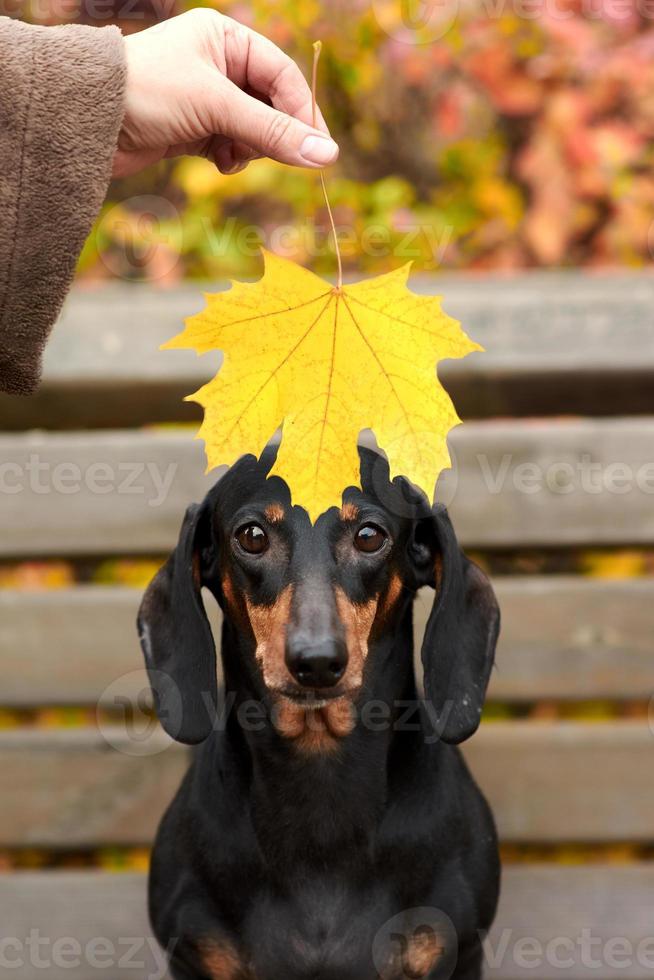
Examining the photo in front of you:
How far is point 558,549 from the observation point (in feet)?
10.6

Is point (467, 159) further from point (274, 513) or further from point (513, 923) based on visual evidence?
point (513, 923)

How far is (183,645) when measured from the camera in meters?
2.39

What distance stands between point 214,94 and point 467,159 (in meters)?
2.38

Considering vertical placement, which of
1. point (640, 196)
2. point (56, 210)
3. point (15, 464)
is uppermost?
point (56, 210)

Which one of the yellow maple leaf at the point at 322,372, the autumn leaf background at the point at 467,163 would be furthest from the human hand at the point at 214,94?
the autumn leaf background at the point at 467,163

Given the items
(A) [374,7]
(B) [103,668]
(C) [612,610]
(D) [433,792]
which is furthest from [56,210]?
(A) [374,7]

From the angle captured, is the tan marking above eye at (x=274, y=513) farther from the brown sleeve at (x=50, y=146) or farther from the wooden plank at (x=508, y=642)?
the wooden plank at (x=508, y=642)

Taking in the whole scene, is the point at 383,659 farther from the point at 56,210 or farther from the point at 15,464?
the point at 15,464

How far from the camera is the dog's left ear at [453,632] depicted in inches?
91.3

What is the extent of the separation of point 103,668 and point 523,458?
1.26 meters

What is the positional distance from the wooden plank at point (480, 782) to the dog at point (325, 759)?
730mm

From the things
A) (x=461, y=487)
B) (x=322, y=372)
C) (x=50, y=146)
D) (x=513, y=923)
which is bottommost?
(x=513, y=923)

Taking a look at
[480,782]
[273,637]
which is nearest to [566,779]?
[480,782]

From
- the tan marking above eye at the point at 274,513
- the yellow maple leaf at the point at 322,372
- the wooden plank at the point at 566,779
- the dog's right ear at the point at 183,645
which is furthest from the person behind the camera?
the wooden plank at the point at 566,779
